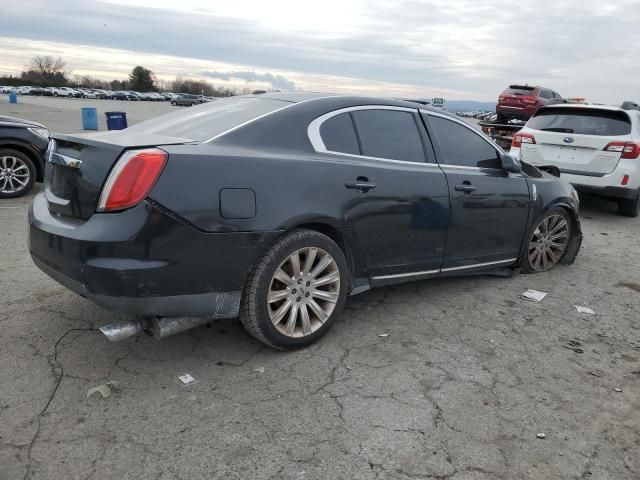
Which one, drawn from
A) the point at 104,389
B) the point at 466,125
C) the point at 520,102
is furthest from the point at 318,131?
the point at 520,102

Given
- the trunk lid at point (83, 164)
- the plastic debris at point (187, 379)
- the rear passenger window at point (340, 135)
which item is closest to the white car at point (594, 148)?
the rear passenger window at point (340, 135)

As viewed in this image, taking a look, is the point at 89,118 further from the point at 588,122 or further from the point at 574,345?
the point at 574,345

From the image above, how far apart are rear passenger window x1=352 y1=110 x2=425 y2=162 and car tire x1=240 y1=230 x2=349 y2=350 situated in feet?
2.69

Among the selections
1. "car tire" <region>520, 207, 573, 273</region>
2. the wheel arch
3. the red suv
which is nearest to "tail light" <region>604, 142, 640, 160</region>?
"car tire" <region>520, 207, 573, 273</region>

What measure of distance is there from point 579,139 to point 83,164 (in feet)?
23.2

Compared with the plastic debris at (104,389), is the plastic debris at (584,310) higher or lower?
higher

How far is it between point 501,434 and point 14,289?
3674 mm

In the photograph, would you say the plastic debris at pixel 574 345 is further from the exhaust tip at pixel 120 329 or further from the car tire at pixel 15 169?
the car tire at pixel 15 169

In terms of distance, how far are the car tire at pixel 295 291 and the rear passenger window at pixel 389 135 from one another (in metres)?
0.82

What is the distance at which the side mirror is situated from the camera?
4.58m

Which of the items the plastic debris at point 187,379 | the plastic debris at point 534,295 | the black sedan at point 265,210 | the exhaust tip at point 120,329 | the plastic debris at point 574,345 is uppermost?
the black sedan at point 265,210

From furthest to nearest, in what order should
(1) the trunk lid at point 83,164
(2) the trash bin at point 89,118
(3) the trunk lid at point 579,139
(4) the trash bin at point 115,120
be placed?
1. (2) the trash bin at point 89,118
2. (4) the trash bin at point 115,120
3. (3) the trunk lid at point 579,139
4. (1) the trunk lid at point 83,164

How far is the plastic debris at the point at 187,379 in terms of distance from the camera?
119 inches

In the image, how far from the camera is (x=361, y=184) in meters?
3.53
